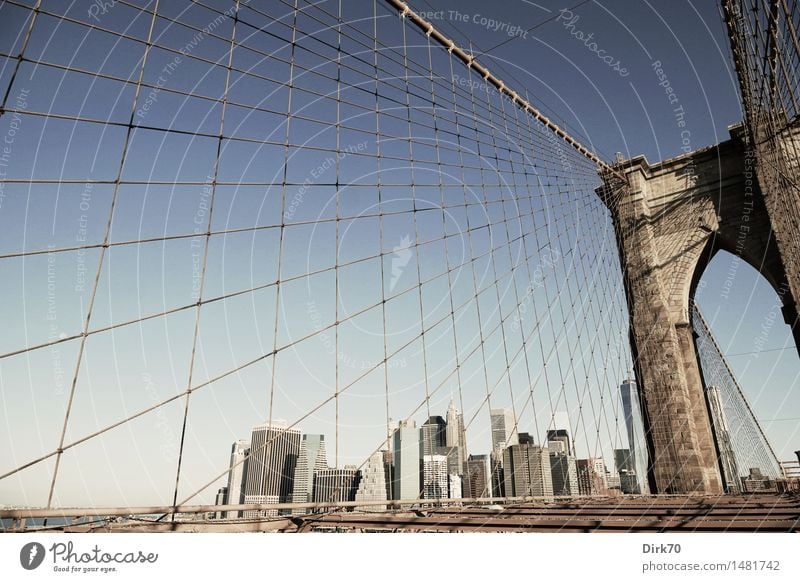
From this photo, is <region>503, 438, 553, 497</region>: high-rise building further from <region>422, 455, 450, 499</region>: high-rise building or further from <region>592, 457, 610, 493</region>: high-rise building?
<region>592, 457, 610, 493</region>: high-rise building

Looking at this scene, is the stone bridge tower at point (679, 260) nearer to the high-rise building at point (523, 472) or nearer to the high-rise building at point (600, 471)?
the high-rise building at point (600, 471)

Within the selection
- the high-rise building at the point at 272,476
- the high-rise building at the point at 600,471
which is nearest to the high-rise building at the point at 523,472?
the high-rise building at the point at 272,476

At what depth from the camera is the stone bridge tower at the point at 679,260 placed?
29.5 feet

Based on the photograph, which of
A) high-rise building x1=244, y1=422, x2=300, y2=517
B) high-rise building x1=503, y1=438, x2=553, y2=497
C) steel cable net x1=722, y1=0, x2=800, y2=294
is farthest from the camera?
high-rise building x1=244, y1=422, x2=300, y2=517

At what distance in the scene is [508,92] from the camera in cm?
984

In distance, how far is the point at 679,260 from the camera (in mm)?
10547

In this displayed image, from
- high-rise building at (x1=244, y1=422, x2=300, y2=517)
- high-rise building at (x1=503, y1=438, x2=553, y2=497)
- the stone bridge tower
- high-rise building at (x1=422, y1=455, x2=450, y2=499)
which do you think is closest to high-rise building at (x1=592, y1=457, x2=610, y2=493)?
the stone bridge tower

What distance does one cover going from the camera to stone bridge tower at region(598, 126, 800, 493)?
29.5 ft
